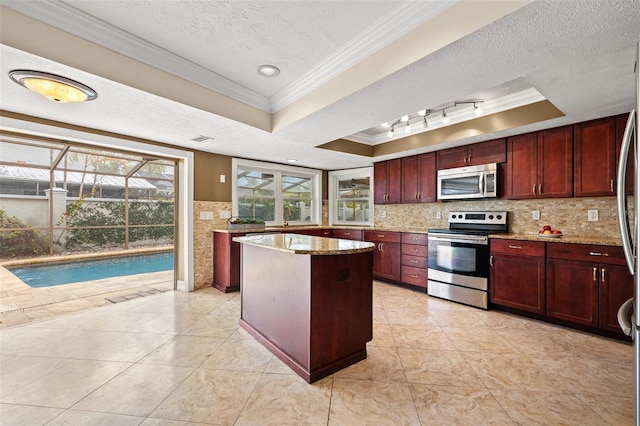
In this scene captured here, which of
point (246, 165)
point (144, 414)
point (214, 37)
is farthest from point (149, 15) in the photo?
point (246, 165)

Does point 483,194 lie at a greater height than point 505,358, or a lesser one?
greater

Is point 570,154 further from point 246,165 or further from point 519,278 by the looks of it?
point 246,165

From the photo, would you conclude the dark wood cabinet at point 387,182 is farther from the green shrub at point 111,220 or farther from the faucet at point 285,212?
the green shrub at point 111,220

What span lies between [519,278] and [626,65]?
217 centimetres

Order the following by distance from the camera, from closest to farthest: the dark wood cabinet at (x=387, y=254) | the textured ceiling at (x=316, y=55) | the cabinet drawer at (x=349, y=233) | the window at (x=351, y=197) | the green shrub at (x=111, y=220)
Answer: the textured ceiling at (x=316, y=55)
the dark wood cabinet at (x=387, y=254)
the cabinet drawer at (x=349, y=233)
the window at (x=351, y=197)
the green shrub at (x=111, y=220)

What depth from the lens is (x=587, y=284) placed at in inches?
102

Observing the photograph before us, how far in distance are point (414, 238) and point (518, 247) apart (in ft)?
4.42

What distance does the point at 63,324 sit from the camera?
2.81 metres

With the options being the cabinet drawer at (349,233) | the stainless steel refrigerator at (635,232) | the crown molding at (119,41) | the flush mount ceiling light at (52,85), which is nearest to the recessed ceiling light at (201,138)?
the crown molding at (119,41)

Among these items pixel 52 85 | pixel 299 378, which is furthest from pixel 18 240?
pixel 299 378

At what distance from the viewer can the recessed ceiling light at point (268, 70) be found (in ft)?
7.55

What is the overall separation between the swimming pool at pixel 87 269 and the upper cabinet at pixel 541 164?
695cm

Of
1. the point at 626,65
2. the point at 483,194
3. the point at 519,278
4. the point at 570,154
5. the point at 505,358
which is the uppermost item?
the point at 626,65

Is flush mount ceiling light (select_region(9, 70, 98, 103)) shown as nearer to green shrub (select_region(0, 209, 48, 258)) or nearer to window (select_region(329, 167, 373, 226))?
window (select_region(329, 167, 373, 226))
